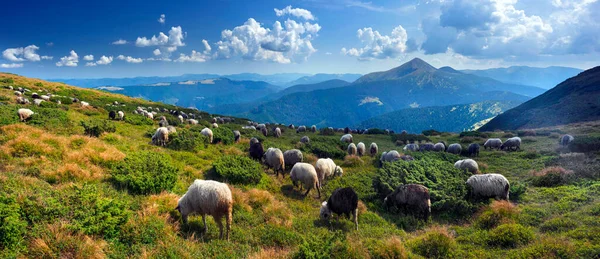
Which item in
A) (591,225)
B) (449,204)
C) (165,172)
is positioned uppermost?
(165,172)

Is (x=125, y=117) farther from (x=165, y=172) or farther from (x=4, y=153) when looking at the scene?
(x=165, y=172)

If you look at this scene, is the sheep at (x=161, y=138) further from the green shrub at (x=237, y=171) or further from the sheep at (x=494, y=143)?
the sheep at (x=494, y=143)

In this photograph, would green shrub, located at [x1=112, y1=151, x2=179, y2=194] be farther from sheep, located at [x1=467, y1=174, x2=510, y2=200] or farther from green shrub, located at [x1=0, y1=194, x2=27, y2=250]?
sheep, located at [x1=467, y1=174, x2=510, y2=200]

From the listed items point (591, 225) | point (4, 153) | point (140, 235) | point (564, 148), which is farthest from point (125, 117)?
point (564, 148)

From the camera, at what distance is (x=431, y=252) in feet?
27.0

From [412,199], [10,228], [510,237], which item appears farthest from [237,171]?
[510,237]

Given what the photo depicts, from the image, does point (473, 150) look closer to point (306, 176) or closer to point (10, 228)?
point (306, 176)

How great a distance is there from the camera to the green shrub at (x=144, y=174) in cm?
963

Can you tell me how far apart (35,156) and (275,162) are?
39.8 feet

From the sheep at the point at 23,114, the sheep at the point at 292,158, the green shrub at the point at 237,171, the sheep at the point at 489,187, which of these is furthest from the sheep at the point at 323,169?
the sheep at the point at 23,114

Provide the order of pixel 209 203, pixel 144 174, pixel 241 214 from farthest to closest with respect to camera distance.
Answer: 1. pixel 241 214
2. pixel 144 174
3. pixel 209 203

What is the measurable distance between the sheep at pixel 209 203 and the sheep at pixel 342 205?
4.90 meters

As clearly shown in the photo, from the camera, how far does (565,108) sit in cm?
9275

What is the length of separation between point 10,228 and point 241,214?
6303mm
